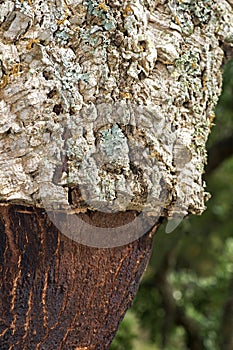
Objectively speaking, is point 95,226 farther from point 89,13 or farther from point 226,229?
point 226,229

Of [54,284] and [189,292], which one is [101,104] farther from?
[189,292]

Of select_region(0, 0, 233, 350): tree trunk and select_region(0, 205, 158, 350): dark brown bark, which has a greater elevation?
select_region(0, 0, 233, 350): tree trunk

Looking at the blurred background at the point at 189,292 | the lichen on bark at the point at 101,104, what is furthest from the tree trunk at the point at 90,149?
the blurred background at the point at 189,292

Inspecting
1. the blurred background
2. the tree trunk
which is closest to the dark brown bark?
the tree trunk

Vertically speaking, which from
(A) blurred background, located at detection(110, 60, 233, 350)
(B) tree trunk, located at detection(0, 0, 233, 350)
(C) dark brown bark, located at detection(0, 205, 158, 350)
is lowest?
(A) blurred background, located at detection(110, 60, 233, 350)

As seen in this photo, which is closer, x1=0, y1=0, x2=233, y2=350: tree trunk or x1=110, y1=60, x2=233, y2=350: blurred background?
x1=0, y1=0, x2=233, y2=350: tree trunk

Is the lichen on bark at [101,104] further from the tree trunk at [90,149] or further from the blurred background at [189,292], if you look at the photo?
the blurred background at [189,292]

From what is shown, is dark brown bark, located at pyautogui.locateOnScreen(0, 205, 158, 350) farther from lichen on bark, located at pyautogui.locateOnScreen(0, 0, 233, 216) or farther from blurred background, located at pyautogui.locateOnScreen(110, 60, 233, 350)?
blurred background, located at pyautogui.locateOnScreen(110, 60, 233, 350)

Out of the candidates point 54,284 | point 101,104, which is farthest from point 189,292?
point 101,104

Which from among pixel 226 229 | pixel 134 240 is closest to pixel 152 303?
pixel 226 229
